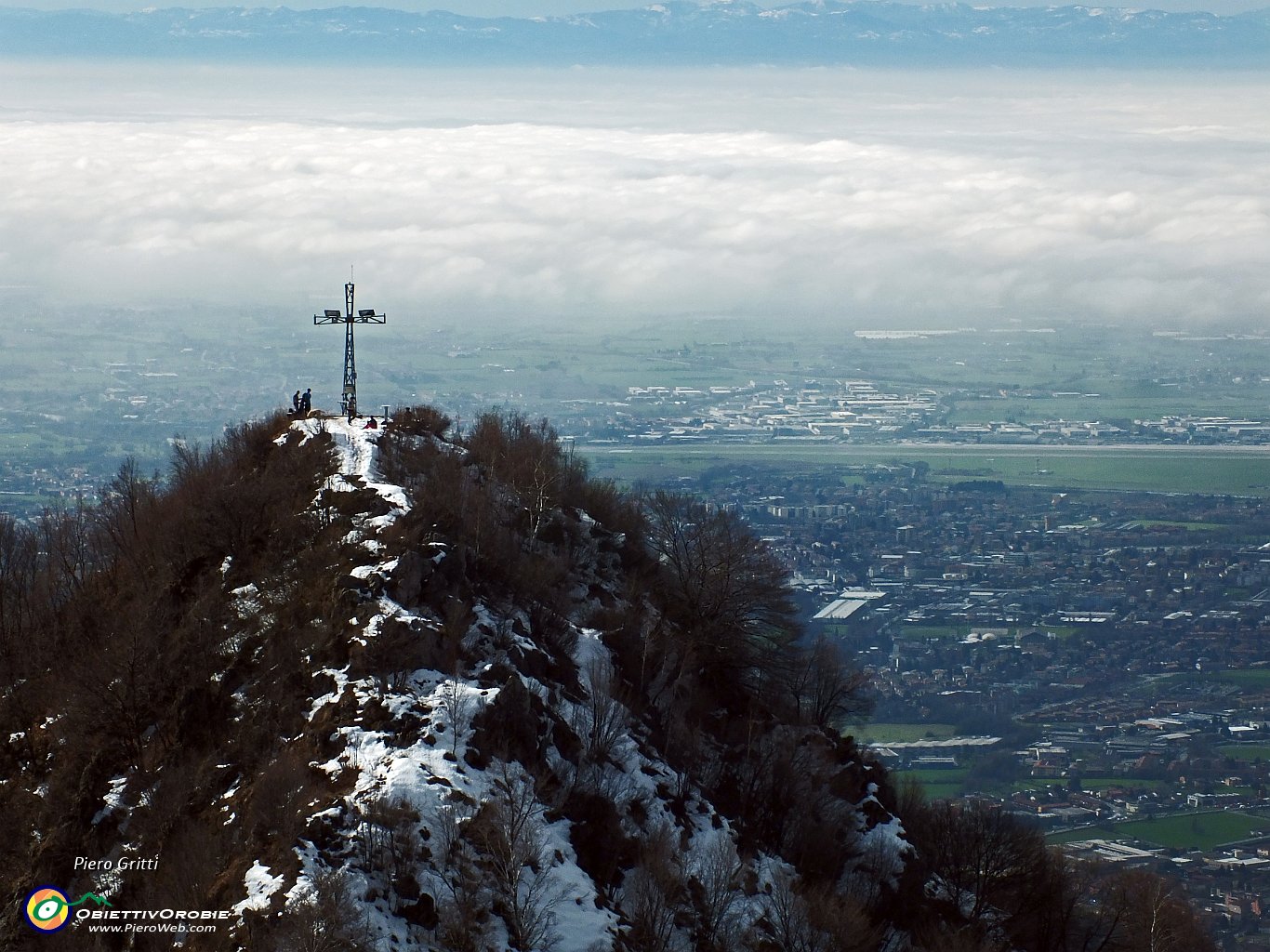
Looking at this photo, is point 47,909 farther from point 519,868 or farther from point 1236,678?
point 1236,678

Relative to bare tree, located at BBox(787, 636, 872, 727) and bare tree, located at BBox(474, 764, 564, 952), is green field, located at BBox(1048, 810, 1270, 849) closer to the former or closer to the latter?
bare tree, located at BBox(787, 636, 872, 727)

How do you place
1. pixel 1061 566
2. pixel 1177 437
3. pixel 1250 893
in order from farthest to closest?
pixel 1177 437, pixel 1061 566, pixel 1250 893

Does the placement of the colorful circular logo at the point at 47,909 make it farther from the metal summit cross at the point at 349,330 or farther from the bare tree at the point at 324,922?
the metal summit cross at the point at 349,330

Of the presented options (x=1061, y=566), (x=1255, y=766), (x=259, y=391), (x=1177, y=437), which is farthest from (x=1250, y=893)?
(x=1177, y=437)

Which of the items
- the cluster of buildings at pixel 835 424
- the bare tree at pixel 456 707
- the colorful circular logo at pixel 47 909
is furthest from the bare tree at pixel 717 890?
the cluster of buildings at pixel 835 424

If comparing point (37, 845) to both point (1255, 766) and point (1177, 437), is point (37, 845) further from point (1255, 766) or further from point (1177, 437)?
point (1177, 437)

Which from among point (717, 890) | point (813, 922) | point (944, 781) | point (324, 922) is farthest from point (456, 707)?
point (944, 781)

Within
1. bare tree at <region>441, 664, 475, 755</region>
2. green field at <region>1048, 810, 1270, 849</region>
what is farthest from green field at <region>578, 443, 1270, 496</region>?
bare tree at <region>441, 664, 475, 755</region>
